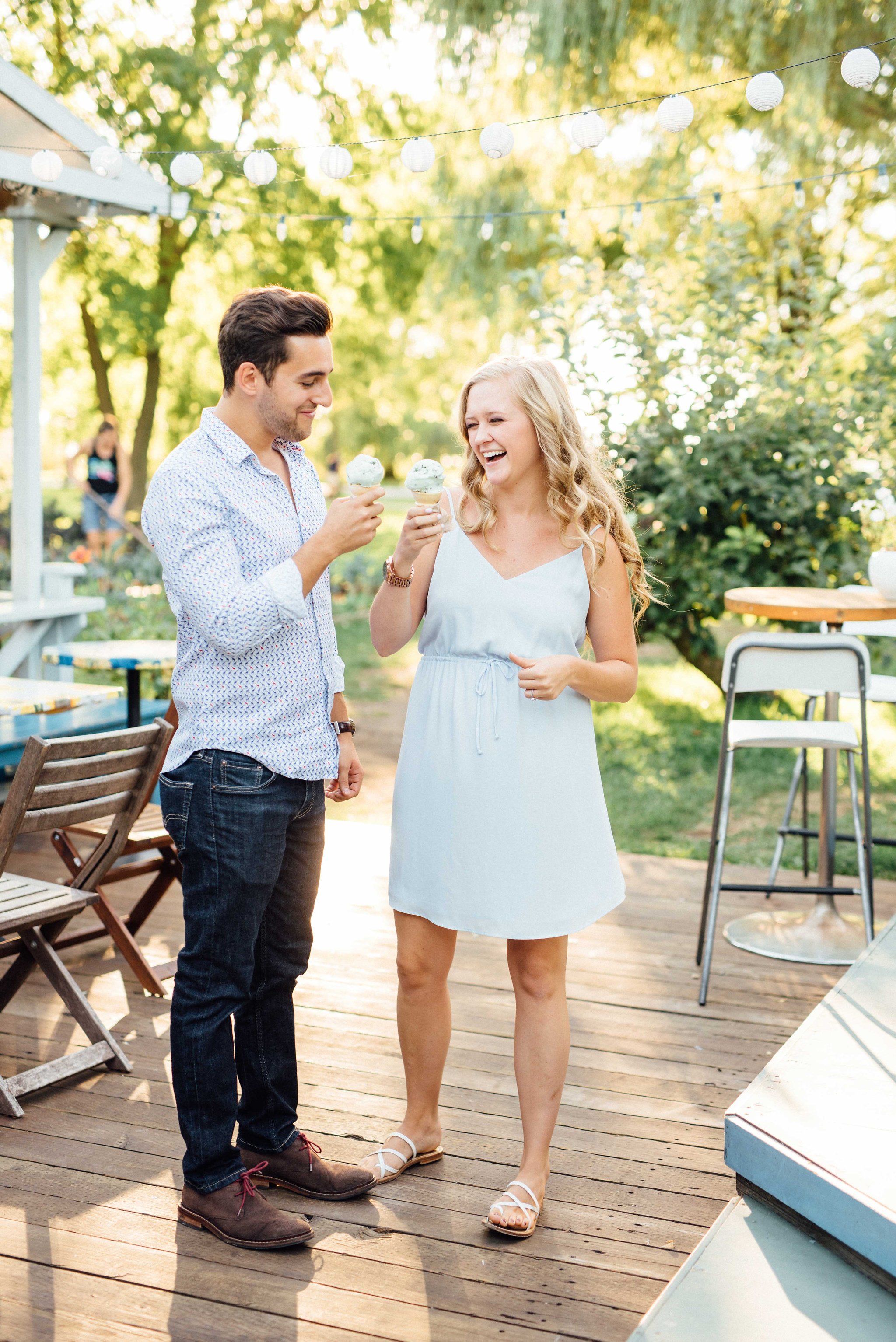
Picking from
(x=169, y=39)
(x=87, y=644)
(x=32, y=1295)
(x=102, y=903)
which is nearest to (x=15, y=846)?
(x=87, y=644)

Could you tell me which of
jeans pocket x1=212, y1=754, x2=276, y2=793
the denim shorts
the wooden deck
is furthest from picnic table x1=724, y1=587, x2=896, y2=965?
the denim shorts

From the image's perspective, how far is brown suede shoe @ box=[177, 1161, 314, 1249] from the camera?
242cm

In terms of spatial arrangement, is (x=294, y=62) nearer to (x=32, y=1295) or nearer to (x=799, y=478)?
(x=799, y=478)

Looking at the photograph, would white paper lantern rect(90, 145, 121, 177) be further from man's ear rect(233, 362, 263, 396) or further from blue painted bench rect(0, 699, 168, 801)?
man's ear rect(233, 362, 263, 396)

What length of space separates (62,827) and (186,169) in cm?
300

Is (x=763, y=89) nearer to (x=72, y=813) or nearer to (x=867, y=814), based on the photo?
(x=867, y=814)

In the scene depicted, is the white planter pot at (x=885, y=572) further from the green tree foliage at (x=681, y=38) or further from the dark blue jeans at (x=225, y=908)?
the green tree foliage at (x=681, y=38)

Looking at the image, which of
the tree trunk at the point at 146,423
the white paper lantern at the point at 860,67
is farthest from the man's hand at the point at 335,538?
the tree trunk at the point at 146,423

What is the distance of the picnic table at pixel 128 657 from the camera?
16.5ft

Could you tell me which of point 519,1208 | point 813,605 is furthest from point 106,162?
point 519,1208

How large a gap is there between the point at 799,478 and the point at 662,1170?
5.30 m

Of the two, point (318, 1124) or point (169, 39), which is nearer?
point (318, 1124)

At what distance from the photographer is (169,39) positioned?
13930 mm

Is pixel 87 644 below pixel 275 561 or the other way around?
below
